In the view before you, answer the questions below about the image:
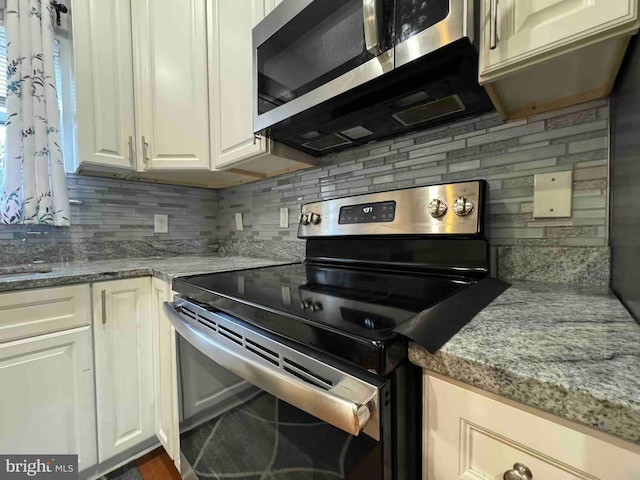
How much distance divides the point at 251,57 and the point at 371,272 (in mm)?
1021

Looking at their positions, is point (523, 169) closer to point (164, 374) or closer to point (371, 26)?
point (371, 26)

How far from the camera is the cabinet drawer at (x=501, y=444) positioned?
287mm

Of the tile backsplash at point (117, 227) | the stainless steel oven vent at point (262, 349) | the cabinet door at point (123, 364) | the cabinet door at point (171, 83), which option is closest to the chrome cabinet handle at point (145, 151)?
the cabinet door at point (171, 83)

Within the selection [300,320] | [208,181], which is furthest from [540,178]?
[208,181]

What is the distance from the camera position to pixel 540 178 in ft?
2.59

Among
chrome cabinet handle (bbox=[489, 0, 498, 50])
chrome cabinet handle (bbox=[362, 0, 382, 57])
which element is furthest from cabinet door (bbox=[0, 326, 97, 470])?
chrome cabinet handle (bbox=[489, 0, 498, 50])

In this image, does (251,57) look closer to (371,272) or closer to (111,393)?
(371,272)

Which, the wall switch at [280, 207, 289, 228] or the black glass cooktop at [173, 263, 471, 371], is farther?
the wall switch at [280, 207, 289, 228]

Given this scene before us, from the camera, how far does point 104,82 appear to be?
1315 mm

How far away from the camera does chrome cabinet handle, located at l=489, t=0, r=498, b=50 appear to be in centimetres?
58

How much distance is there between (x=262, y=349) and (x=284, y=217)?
1.00 meters

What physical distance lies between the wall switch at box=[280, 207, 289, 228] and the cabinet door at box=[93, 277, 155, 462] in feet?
2.16
